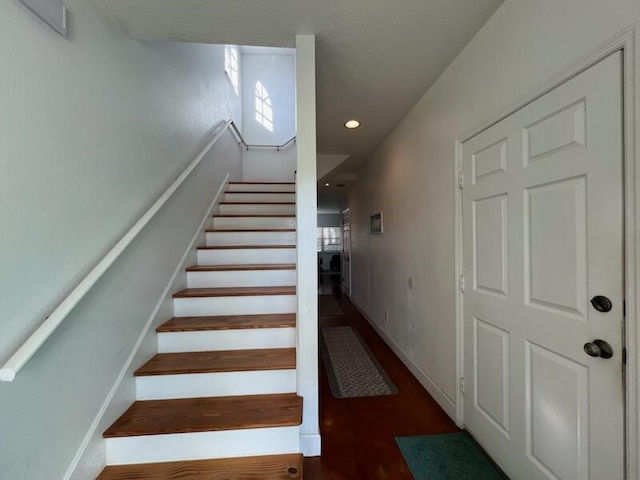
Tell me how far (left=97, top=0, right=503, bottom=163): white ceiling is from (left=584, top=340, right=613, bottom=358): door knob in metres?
1.60

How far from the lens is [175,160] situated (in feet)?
6.75

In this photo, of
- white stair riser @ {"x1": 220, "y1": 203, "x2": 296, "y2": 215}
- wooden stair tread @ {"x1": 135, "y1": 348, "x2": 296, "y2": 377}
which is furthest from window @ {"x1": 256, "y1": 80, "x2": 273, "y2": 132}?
wooden stair tread @ {"x1": 135, "y1": 348, "x2": 296, "y2": 377}

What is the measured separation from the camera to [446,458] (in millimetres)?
1542

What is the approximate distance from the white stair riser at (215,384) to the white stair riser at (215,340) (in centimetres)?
24

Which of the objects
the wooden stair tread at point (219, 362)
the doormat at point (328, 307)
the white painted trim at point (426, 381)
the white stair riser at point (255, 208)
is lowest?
the doormat at point (328, 307)

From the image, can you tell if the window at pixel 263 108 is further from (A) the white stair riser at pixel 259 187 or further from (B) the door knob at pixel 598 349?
(B) the door knob at pixel 598 349

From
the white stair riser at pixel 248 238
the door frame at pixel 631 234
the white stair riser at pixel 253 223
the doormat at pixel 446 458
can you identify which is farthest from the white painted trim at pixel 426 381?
the white stair riser at pixel 253 223

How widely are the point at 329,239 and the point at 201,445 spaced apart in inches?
369

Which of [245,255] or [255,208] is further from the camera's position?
[255,208]

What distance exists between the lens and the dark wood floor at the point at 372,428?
1468mm

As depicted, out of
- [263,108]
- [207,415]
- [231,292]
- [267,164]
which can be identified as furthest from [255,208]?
[263,108]

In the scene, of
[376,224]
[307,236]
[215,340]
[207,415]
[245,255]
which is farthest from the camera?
[376,224]

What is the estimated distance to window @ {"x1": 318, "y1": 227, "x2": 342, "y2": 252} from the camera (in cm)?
1049

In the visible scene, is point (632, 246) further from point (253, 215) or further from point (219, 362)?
point (253, 215)
